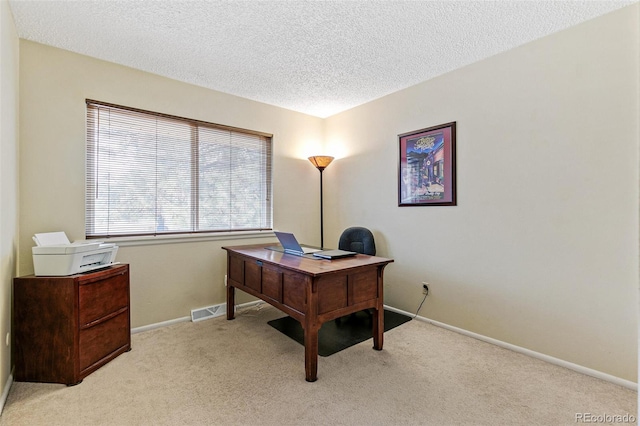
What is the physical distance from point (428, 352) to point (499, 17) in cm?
254

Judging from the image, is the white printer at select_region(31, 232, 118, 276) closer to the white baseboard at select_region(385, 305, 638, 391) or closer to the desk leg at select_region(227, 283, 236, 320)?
the desk leg at select_region(227, 283, 236, 320)

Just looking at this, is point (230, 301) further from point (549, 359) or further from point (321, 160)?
point (549, 359)

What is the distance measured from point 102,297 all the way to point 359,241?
8.00 feet

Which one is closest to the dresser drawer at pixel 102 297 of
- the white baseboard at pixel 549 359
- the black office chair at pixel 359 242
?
the black office chair at pixel 359 242

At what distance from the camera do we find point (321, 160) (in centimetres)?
383

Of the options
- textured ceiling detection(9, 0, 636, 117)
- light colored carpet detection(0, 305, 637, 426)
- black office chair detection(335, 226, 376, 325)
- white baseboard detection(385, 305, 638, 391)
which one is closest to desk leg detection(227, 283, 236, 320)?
light colored carpet detection(0, 305, 637, 426)

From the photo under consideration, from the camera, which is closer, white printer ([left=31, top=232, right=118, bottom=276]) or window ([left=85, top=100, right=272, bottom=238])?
white printer ([left=31, top=232, right=118, bottom=276])

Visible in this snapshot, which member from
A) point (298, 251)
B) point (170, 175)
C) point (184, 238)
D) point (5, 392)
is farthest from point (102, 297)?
point (298, 251)

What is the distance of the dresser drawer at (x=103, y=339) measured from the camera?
2.05 meters

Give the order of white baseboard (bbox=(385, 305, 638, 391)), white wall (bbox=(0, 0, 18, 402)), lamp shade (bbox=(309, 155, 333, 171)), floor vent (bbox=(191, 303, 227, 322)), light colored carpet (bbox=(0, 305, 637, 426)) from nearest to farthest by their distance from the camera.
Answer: light colored carpet (bbox=(0, 305, 637, 426))
white wall (bbox=(0, 0, 18, 402))
white baseboard (bbox=(385, 305, 638, 391))
floor vent (bbox=(191, 303, 227, 322))
lamp shade (bbox=(309, 155, 333, 171))

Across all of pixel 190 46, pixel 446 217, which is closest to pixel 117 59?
pixel 190 46

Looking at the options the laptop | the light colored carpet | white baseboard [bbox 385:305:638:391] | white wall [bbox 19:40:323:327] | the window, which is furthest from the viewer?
the window

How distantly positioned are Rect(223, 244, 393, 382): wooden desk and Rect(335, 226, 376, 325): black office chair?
32.0 inches

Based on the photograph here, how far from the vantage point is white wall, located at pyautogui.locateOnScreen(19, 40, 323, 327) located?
7.75 feet
